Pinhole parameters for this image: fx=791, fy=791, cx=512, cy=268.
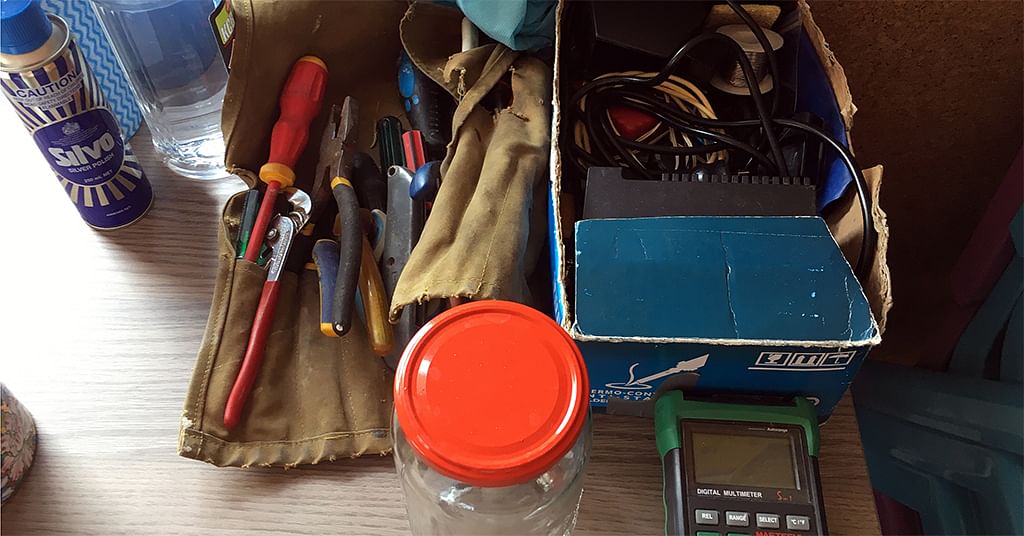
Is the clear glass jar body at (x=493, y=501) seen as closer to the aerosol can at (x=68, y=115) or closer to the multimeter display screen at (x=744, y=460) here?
the multimeter display screen at (x=744, y=460)

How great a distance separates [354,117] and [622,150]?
0.65 ft

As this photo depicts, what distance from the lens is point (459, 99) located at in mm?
553

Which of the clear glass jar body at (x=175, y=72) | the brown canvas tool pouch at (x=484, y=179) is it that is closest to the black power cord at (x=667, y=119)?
the brown canvas tool pouch at (x=484, y=179)

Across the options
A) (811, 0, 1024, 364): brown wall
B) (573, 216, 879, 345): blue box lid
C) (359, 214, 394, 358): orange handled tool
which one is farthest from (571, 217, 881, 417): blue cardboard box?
(811, 0, 1024, 364): brown wall

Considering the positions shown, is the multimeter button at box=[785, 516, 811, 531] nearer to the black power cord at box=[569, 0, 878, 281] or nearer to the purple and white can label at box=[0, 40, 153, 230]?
the black power cord at box=[569, 0, 878, 281]

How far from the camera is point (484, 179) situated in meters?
0.51

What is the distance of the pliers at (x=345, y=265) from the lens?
499 mm

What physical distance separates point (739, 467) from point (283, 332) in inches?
11.9

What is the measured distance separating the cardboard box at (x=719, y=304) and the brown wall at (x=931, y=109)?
27 centimetres

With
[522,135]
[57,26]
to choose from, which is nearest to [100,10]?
[57,26]

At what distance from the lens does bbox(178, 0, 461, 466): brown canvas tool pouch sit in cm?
49

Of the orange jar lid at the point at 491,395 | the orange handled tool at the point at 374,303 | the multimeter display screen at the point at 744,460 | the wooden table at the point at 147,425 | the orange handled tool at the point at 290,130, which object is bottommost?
the wooden table at the point at 147,425

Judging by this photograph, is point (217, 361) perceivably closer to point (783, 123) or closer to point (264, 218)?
point (264, 218)

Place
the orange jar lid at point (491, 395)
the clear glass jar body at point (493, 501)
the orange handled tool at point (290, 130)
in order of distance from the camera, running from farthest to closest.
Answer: the orange handled tool at point (290, 130)
the clear glass jar body at point (493, 501)
the orange jar lid at point (491, 395)
